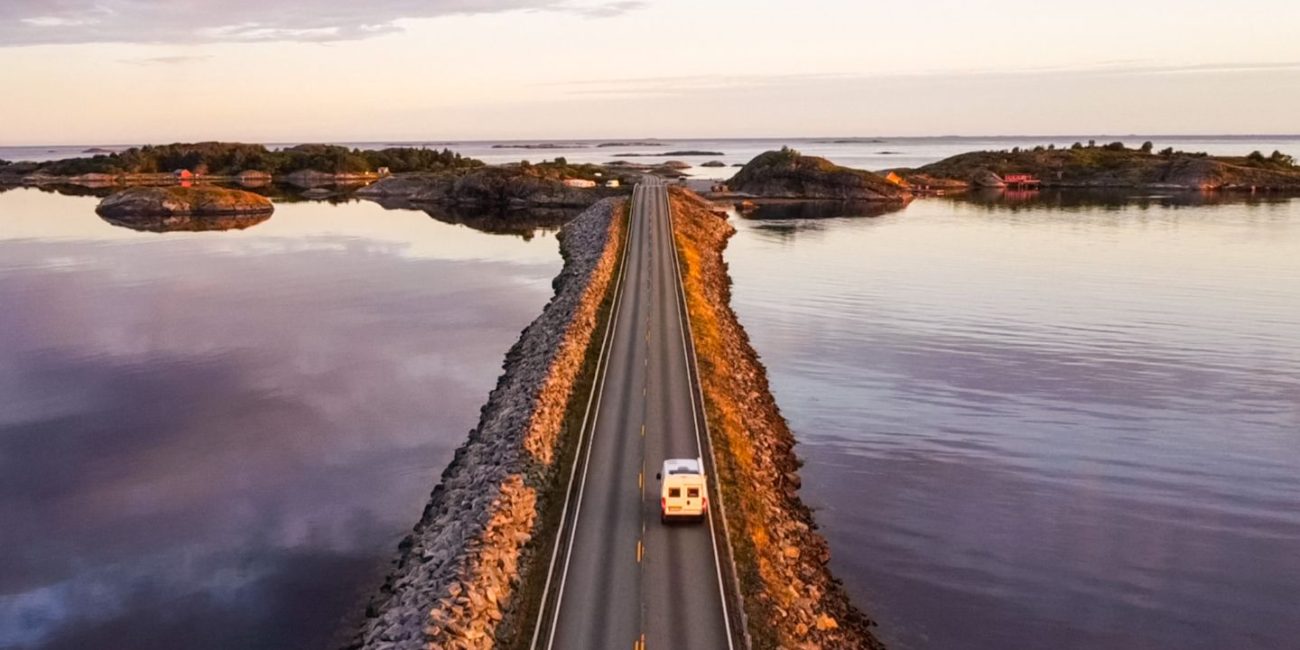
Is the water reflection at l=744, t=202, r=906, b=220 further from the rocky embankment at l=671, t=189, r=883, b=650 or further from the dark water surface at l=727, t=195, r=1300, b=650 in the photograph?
the rocky embankment at l=671, t=189, r=883, b=650

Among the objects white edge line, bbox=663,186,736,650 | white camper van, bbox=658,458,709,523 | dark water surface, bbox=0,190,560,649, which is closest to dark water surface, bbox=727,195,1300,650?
white edge line, bbox=663,186,736,650

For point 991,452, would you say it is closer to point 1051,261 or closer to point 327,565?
point 327,565

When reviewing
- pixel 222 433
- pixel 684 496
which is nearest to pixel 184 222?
pixel 222 433

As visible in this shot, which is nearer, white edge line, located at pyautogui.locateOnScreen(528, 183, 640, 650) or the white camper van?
white edge line, located at pyautogui.locateOnScreen(528, 183, 640, 650)

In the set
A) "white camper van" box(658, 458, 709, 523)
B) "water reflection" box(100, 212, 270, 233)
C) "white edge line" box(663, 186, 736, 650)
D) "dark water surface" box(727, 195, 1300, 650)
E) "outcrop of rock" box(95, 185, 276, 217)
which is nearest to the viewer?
"white edge line" box(663, 186, 736, 650)

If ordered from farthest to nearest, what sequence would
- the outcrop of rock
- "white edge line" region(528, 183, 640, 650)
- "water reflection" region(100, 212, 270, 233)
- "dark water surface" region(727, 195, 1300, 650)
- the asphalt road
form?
the outcrop of rock < "water reflection" region(100, 212, 270, 233) < "dark water surface" region(727, 195, 1300, 650) < "white edge line" region(528, 183, 640, 650) < the asphalt road

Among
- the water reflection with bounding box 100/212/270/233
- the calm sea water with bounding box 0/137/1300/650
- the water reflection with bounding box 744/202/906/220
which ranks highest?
the water reflection with bounding box 744/202/906/220
